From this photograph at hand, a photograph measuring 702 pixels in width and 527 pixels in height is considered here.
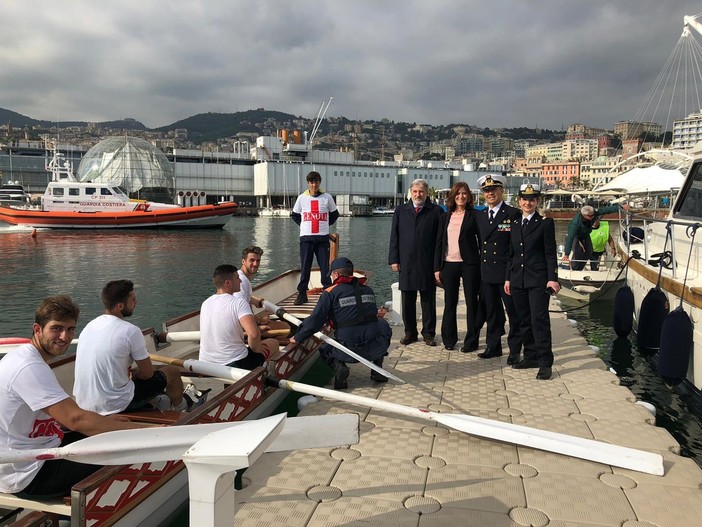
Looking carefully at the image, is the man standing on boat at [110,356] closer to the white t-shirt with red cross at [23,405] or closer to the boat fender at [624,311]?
the white t-shirt with red cross at [23,405]

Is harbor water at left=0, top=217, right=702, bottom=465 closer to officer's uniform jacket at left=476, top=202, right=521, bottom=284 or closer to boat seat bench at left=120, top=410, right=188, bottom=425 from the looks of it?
officer's uniform jacket at left=476, top=202, right=521, bottom=284

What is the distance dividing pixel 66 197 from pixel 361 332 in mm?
47196

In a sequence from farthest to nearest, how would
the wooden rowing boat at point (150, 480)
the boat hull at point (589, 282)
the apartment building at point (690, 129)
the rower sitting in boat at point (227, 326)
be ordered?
1. the apartment building at point (690, 129)
2. the boat hull at point (589, 282)
3. the rower sitting in boat at point (227, 326)
4. the wooden rowing boat at point (150, 480)

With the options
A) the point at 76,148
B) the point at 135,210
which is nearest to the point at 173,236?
the point at 135,210

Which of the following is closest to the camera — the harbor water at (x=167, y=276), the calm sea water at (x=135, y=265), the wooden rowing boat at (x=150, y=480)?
the wooden rowing boat at (x=150, y=480)

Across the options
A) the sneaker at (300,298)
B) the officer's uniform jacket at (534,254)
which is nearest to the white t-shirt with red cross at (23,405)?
the officer's uniform jacket at (534,254)

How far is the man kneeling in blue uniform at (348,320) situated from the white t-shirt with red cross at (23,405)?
299 cm

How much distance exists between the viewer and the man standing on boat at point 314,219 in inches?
332

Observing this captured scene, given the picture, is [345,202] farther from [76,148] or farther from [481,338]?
[481,338]

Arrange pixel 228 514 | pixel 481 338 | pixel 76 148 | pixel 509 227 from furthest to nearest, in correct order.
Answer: pixel 76 148, pixel 481 338, pixel 509 227, pixel 228 514

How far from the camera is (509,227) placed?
639 centimetres

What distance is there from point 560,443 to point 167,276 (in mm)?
20128

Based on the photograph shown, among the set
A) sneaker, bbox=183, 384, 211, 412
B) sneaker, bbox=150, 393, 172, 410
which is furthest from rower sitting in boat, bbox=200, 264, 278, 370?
sneaker, bbox=150, 393, 172, 410

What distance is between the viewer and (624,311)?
32.6 ft
